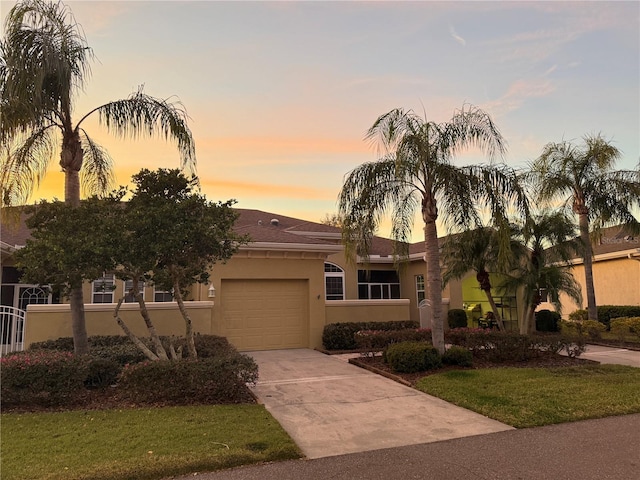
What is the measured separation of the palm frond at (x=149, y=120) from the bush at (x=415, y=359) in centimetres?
631

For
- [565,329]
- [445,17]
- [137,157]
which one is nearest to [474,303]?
[565,329]

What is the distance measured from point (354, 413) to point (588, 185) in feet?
46.6

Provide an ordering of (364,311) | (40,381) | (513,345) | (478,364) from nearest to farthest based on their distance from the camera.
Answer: (40,381) → (478,364) → (513,345) → (364,311)

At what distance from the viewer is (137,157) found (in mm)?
9703

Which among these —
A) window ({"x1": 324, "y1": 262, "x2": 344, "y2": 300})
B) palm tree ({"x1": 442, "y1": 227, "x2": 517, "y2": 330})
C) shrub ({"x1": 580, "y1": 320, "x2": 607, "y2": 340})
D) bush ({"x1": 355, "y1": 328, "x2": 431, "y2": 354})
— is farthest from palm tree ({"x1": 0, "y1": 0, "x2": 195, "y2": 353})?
shrub ({"x1": 580, "y1": 320, "x2": 607, "y2": 340})

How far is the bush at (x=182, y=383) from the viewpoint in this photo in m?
6.90

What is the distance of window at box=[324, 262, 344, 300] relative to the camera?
19.3 m

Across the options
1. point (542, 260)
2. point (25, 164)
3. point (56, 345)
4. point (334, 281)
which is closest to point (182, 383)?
point (56, 345)

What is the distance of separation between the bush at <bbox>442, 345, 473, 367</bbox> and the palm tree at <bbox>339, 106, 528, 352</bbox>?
0.74 ft

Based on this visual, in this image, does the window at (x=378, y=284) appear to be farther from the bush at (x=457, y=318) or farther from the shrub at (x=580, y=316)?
the shrub at (x=580, y=316)

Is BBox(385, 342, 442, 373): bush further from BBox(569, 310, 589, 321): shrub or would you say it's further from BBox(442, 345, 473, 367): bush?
BBox(569, 310, 589, 321): shrub

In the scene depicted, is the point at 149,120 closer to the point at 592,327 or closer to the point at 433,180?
the point at 433,180

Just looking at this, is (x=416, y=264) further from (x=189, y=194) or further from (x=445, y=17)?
(x=189, y=194)

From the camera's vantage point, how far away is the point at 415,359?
31.2 feet
